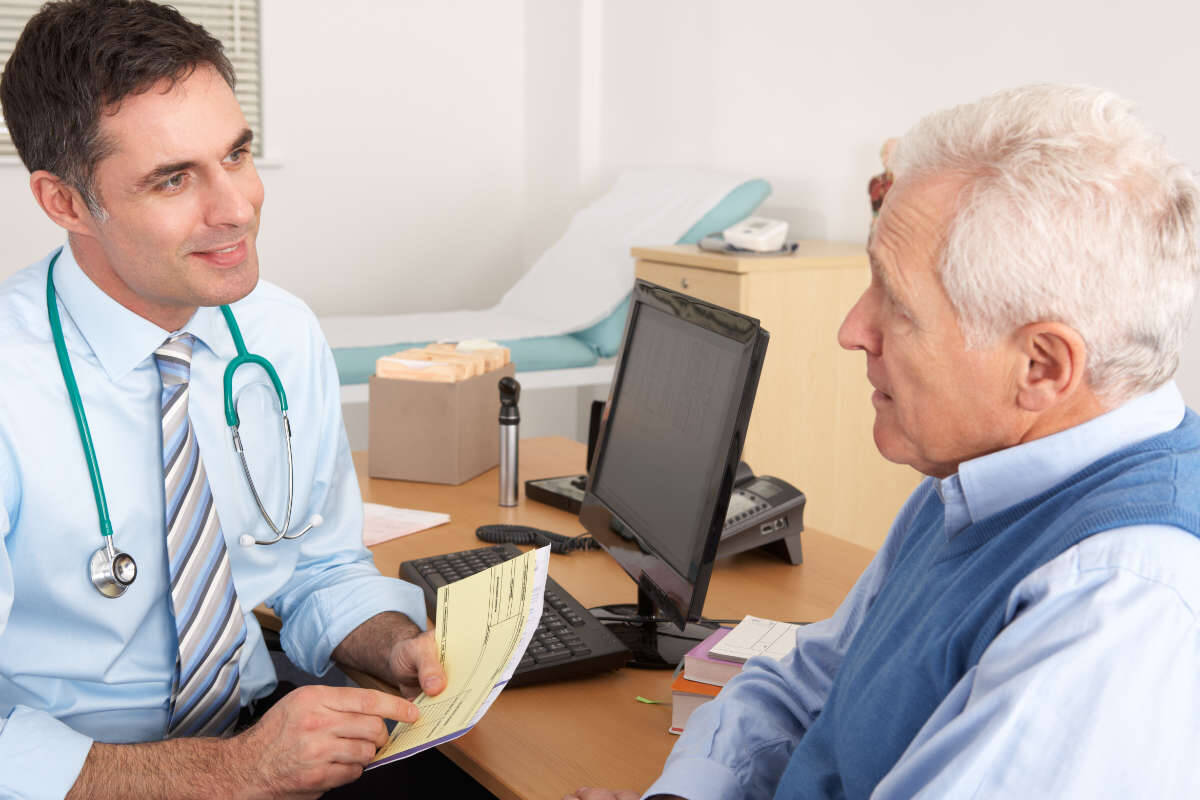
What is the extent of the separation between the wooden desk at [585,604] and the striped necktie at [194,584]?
1.10ft

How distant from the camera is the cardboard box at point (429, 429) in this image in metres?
2.24

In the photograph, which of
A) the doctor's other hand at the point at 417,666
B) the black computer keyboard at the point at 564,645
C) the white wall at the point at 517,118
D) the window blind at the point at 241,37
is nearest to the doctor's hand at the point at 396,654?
the doctor's other hand at the point at 417,666

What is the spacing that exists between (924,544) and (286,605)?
0.96 m

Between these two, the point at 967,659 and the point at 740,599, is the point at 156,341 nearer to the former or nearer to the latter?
the point at 740,599

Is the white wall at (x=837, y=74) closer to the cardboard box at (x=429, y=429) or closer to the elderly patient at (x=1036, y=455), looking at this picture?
the cardboard box at (x=429, y=429)

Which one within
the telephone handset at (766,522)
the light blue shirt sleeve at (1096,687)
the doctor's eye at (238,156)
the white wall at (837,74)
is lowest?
the telephone handset at (766,522)

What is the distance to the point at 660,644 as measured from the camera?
59.2 inches

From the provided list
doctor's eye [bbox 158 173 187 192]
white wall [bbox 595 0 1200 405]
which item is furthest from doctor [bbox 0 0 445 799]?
white wall [bbox 595 0 1200 405]

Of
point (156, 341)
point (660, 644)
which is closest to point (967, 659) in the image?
point (660, 644)

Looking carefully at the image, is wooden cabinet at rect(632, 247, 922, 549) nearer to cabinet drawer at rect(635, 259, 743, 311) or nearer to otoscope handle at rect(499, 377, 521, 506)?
cabinet drawer at rect(635, 259, 743, 311)

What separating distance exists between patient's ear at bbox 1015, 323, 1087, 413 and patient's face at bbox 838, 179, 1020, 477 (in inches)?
0.4

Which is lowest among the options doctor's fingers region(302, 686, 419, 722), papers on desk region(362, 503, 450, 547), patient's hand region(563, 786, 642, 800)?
patient's hand region(563, 786, 642, 800)

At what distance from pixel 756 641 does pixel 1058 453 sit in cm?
58

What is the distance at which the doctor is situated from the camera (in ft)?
4.35
